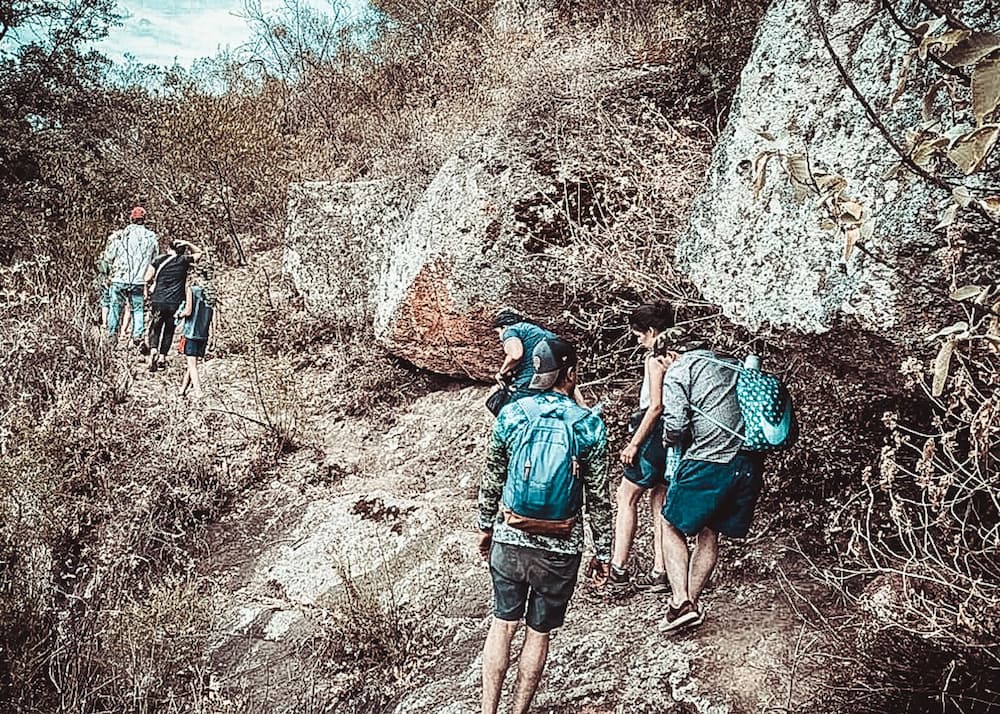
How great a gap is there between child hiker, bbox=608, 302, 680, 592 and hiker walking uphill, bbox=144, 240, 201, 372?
6.62 meters

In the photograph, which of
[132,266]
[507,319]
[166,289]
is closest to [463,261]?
[507,319]

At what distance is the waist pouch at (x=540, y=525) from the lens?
3979mm

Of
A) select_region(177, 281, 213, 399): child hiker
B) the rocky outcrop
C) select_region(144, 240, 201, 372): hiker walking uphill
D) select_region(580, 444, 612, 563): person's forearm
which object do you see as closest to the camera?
select_region(580, 444, 612, 563): person's forearm

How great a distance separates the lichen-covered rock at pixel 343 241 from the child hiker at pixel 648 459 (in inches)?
233

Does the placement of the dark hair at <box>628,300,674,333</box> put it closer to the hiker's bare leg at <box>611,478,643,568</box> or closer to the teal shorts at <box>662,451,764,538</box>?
the teal shorts at <box>662,451,764,538</box>

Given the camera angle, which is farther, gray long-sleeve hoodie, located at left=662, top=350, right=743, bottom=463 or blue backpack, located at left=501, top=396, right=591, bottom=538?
gray long-sleeve hoodie, located at left=662, top=350, right=743, bottom=463

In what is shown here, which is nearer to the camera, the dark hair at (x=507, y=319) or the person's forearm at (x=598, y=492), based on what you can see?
the person's forearm at (x=598, y=492)

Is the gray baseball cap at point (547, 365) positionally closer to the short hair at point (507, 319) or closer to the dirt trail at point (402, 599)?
the short hair at point (507, 319)

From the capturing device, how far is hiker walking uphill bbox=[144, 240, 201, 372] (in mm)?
9688

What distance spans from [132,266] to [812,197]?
8.52 m

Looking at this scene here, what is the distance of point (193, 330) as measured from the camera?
31.3ft

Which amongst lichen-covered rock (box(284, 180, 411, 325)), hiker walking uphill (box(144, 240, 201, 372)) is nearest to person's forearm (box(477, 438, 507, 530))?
lichen-covered rock (box(284, 180, 411, 325))

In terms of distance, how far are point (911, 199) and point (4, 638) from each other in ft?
22.8

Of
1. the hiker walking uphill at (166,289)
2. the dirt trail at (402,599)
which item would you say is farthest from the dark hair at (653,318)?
the hiker walking uphill at (166,289)
